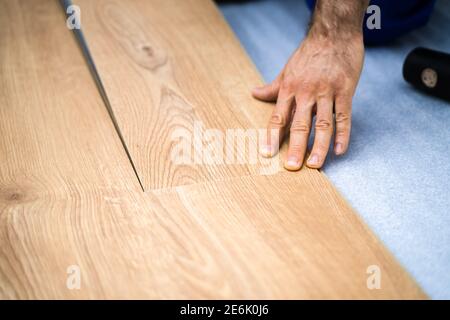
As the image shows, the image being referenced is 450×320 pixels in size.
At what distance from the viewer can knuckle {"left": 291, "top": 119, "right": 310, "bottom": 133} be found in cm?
124

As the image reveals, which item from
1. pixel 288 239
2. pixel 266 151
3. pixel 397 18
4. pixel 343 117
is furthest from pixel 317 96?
pixel 397 18

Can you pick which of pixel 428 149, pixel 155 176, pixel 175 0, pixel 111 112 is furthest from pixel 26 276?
pixel 175 0

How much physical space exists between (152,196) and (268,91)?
18.4 inches

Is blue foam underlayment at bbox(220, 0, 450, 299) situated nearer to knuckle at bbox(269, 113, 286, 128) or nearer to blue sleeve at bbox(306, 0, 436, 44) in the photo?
blue sleeve at bbox(306, 0, 436, 44)

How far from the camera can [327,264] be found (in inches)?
38.2

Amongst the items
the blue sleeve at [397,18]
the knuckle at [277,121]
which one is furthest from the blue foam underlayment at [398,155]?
the knuckle at [277,121]

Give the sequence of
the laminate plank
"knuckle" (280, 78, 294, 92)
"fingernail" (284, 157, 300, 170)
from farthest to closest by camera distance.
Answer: "knuckle" (280, 78, 294, 92) → "fingernail" (284, 157, 300, 170) → the laminate plank

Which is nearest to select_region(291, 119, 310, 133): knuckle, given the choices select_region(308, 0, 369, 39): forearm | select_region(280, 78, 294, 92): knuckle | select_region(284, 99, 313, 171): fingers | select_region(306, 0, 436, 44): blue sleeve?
select_region(284, 99, 313, 171): fingers

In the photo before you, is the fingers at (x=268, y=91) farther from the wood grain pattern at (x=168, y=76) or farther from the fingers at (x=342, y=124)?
the fingers at (x=342, y=124)

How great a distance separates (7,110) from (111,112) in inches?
11.1

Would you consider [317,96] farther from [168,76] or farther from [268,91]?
[168,76]

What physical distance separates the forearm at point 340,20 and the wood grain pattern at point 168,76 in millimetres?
241

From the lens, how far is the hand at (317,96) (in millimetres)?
1228

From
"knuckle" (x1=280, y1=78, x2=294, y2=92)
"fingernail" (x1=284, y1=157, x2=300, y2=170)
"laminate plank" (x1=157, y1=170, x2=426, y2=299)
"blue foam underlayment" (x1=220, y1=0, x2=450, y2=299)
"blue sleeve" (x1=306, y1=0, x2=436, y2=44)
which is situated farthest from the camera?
"blue sleeve" (x1=306, y1=0, x2=436, y2=44)
